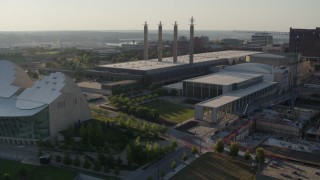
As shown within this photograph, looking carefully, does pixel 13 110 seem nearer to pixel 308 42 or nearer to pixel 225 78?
pixel 225 78

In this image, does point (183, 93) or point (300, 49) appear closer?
point (183, 93)

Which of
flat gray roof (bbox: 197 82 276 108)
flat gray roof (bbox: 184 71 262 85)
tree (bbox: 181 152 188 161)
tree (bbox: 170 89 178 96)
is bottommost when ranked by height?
tree (bbox: 181 152 188 161)

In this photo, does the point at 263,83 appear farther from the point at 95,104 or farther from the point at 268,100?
the point at 95,104

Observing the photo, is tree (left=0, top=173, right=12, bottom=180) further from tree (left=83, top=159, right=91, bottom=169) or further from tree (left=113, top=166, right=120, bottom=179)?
tree (left=113, top=166, right=120, bottom=179)

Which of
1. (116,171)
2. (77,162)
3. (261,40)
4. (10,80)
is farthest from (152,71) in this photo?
(261,40)

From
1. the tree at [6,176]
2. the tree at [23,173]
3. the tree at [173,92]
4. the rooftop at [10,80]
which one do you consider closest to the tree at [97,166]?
the tree at [23,173]

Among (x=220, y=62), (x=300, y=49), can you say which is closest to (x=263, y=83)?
(x=220, y=62)

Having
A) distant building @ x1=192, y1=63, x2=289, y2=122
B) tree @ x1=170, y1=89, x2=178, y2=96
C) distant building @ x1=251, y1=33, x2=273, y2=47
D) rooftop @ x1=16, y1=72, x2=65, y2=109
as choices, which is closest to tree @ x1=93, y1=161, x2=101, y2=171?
rooftop @ x1=16, y1=72, x2=65, y2=109

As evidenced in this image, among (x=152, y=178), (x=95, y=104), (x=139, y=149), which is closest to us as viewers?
(x=152, y=178)
